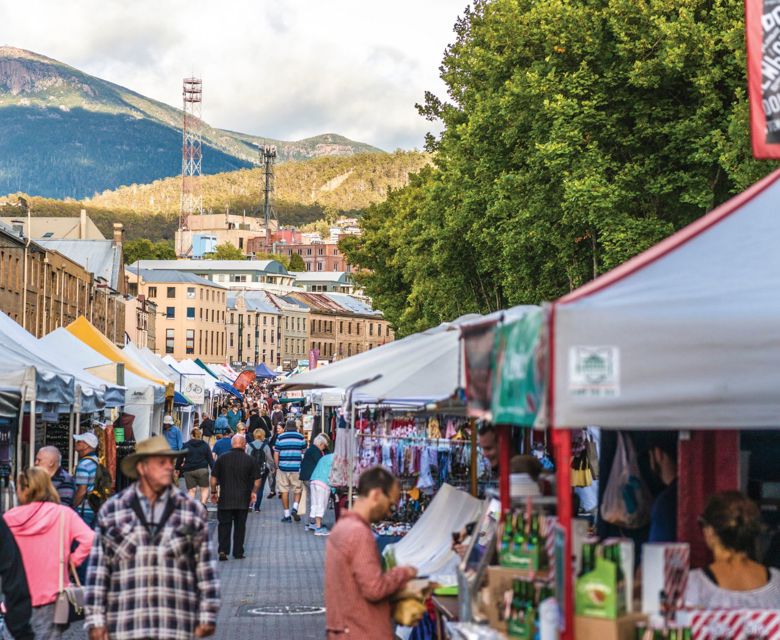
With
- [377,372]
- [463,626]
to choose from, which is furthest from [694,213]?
[463,626]

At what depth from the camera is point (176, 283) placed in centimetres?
15862

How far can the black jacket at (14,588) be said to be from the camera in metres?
9.08

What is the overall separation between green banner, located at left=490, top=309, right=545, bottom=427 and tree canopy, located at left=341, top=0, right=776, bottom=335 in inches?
771

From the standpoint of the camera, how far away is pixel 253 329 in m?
178

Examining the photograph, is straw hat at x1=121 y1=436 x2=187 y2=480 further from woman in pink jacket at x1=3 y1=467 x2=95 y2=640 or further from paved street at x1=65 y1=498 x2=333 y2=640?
paved street at x1=65 y1=498 x2=333 y2=640

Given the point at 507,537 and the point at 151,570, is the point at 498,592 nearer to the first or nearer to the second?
the point at 507,537

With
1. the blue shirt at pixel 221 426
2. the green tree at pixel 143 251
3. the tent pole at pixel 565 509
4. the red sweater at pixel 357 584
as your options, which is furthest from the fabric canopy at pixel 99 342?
the green tree at pixel 143 251

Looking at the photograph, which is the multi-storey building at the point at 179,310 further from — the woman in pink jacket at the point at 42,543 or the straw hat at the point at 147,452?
the straw hat at the point at 147,452

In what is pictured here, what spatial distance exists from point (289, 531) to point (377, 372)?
42.6 ft

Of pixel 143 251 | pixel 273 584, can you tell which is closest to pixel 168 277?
pixel 143 251

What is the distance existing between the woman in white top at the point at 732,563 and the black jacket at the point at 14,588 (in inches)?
171

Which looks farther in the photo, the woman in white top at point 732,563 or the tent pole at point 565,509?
the woman in white top at point 732,563

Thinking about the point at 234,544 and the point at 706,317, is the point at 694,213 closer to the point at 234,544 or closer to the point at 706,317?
the point at 234,544

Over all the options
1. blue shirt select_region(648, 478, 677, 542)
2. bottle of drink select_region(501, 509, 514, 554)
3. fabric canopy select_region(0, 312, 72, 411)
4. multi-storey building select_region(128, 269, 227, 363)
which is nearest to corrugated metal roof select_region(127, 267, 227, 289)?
multi-storey building select_region(128, 269, 227, 363)
